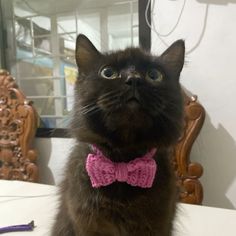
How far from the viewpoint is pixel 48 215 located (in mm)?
941

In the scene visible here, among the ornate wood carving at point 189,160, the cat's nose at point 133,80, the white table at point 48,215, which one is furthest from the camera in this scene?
the ornate wood carving at point 189,160

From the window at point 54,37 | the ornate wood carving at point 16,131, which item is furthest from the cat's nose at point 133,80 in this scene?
the ornate wood carving at point 16,131

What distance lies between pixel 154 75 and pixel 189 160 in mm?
725

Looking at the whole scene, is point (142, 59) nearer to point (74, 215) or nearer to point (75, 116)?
point (75, 116)

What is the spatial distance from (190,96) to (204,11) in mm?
312

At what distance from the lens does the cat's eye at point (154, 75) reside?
0.56 metres

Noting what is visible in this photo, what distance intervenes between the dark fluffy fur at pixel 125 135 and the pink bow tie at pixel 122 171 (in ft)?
0.04

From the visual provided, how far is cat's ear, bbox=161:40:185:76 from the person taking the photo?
25.1 inches

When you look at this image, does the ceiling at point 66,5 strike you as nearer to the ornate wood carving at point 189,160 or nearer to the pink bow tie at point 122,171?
the ornate wood carving at point 189,160

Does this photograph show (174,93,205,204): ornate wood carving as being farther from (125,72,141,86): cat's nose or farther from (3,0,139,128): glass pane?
(125,72,141,86): cat's nose

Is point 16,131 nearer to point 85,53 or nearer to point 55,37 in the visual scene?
point 55,37

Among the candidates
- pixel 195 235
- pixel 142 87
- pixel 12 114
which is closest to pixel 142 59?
pixel 142 87

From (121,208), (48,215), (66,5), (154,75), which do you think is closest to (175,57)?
(154,75)

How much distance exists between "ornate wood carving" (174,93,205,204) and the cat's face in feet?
1.79
